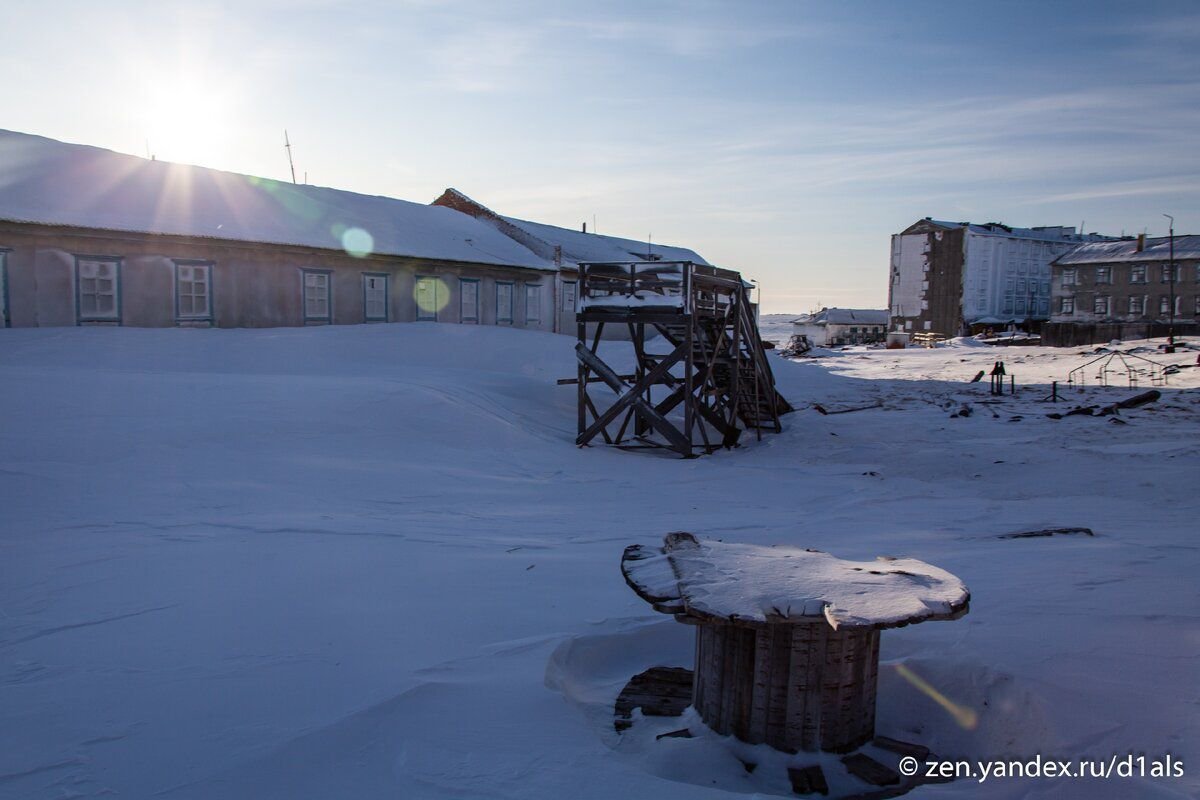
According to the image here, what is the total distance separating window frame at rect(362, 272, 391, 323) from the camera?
23453 millimetres

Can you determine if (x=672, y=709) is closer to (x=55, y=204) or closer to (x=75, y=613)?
(x=75, y=613)

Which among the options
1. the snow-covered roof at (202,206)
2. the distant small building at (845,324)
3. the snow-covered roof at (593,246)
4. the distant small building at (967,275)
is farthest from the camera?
A: the distant small building at (845,324)

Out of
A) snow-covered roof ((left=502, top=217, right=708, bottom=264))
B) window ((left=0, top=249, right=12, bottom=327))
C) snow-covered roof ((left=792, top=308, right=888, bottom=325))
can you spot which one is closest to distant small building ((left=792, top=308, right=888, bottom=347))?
snow-covered roof ((left=792, top=308, right=888, bottom=325))

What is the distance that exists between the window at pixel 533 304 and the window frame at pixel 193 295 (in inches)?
437

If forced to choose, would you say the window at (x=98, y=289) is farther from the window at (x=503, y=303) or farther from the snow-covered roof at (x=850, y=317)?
the snow-covered roof at (x=850, y=317)

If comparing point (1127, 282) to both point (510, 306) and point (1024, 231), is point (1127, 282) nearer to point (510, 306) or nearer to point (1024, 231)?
point (1024, 231)

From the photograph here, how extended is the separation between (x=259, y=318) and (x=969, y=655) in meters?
20.0

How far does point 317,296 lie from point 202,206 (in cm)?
362

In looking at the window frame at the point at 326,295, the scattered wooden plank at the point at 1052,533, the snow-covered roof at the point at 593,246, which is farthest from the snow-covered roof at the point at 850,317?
the scattered wooden plank at the point at 1052,533

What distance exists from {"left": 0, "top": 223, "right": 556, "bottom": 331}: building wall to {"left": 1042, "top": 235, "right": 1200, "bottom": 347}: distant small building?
5166 cm

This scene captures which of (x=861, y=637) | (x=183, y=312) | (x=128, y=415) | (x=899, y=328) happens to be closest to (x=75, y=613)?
(x=861, y=637)

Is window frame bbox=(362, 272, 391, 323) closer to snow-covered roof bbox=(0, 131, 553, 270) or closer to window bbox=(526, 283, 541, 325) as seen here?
snow-covered roof bbox=(0, 131, 553, 270)

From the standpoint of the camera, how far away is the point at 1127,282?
61438mm

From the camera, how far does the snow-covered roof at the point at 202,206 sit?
18422mm
